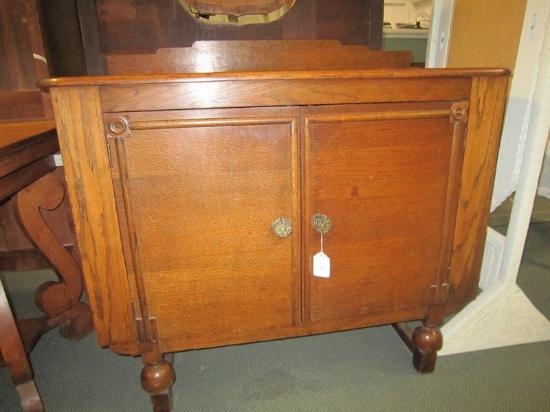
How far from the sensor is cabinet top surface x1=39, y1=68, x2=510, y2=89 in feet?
2.25

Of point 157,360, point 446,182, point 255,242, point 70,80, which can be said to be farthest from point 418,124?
point 157,360

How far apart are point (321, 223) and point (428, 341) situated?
0.53 m

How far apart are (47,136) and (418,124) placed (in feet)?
3.19

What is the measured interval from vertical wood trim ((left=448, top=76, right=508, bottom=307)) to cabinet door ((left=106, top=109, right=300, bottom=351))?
426 millimetres

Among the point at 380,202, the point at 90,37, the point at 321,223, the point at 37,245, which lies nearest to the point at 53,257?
the point at 37,245

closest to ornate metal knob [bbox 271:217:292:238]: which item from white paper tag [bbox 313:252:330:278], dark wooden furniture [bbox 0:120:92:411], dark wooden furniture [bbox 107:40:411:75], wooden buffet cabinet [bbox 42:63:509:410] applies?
wooden buffet cabinet [bbox 42:63:509:410]

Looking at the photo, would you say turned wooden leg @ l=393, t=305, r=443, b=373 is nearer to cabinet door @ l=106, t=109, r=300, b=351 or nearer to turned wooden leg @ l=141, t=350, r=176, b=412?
cabinet door @ l=106, t=109, r=300, b=351

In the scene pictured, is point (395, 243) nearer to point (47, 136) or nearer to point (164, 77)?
point (164, 77)

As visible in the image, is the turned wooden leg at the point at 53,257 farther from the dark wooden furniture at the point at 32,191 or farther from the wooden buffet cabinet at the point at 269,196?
the wooden buffet cabinet at the point at 269,196

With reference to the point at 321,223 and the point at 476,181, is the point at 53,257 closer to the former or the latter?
the point at 321,223

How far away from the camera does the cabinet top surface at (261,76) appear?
686 millimetres

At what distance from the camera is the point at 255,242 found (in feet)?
2.80

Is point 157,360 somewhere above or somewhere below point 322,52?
below

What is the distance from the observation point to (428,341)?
3.50 ft
